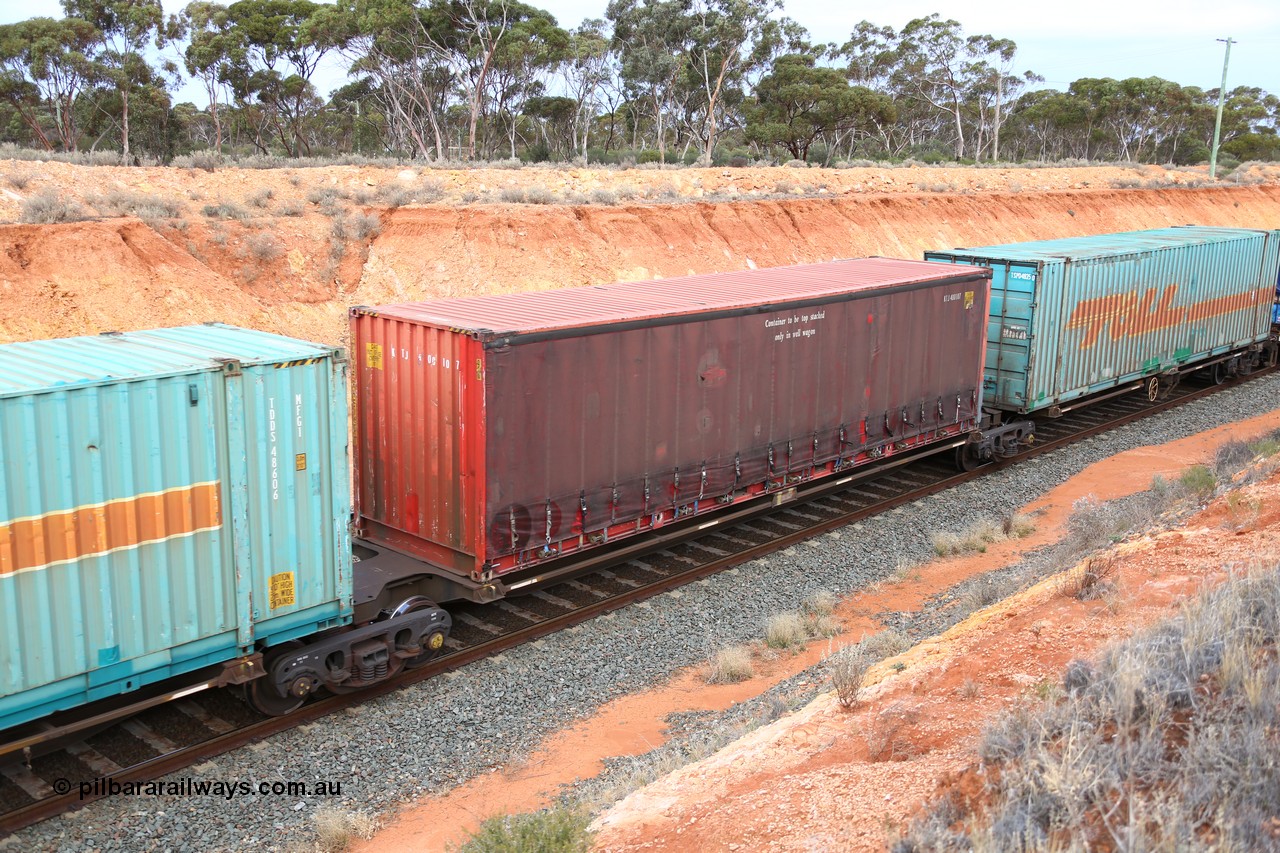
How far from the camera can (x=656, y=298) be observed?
1343 cm

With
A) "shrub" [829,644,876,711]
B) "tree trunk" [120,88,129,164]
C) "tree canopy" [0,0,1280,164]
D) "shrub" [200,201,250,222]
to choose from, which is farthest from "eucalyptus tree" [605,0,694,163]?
"shrub" [829,644,876,711]

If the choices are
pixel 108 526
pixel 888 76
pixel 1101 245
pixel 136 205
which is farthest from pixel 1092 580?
pixel 888 76

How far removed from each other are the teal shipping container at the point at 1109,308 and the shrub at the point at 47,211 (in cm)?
1632

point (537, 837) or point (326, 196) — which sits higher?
point (326, 196)

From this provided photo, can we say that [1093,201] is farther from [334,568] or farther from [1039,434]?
[334,568]

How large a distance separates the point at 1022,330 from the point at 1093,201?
32.9 meters

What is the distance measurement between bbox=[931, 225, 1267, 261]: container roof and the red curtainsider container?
4.43m

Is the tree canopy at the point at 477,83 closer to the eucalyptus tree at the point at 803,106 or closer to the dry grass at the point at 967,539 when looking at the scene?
the eucalyptus tree at the point at 803,106

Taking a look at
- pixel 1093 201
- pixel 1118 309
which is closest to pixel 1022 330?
pixel 1118 309

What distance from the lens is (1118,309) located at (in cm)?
2023

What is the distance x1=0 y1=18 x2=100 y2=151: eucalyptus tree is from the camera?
42.8 meters

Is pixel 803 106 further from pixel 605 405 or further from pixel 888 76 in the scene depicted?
pixel 605 405

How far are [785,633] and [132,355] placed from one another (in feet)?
23.2

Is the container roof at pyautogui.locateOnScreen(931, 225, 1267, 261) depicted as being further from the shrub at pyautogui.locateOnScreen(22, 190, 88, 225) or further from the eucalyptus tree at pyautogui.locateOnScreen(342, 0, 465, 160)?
the eucalyptus tree at pyautogui.locateOnScreen(342, 0, 465, 160)
